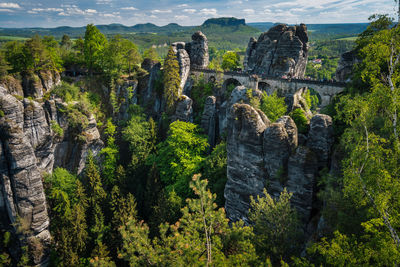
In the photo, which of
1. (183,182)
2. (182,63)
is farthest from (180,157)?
(182,63)

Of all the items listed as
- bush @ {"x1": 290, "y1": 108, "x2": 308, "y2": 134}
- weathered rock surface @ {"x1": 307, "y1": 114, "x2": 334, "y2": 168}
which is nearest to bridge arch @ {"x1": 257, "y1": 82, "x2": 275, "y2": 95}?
bush @ {"x1": 290, "y1": 108, "x2": 308, "y2": 134}

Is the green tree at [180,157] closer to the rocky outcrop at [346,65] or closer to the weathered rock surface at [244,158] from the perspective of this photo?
the weathered rock surface at [244,158]

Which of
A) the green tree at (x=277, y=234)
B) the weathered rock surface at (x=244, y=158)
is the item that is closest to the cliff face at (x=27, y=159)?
the weathered rock surface at (x=244, y=158)

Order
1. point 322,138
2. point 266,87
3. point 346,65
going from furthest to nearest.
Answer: point 266,87 → point 346,65 → point 322,138

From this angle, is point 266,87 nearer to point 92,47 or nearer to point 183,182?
point 183,182

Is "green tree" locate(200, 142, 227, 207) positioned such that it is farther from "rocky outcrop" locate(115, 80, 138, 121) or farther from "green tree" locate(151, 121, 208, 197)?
"rocky outcrop" locate(115, 80, 138, 121)

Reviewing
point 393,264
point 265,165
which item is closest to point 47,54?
point 265,165
